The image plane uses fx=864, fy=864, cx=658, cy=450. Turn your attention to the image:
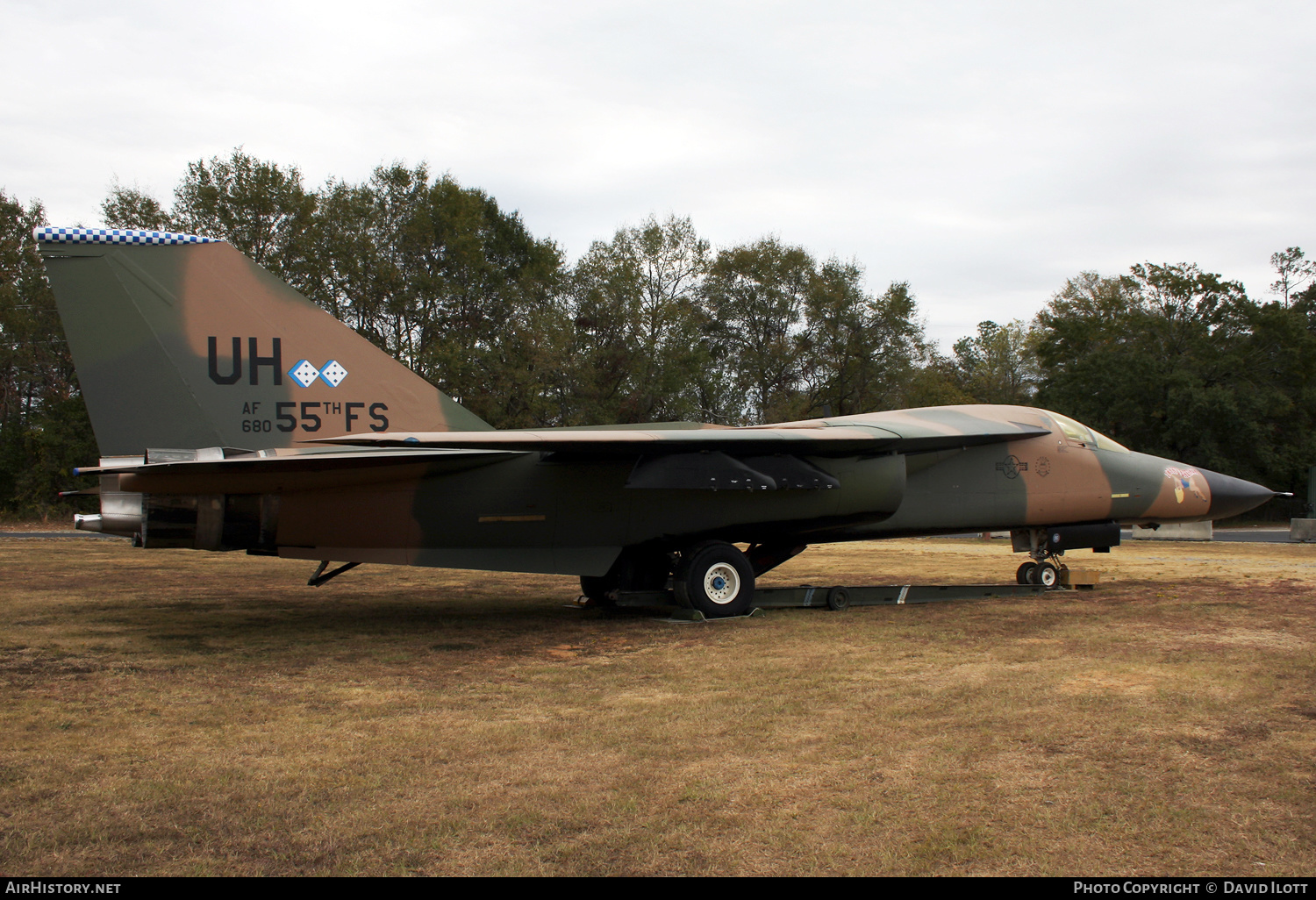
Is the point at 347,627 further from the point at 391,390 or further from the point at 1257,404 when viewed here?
the point at 1257,404

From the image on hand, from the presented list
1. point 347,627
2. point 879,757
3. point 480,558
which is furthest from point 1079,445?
point 347,627

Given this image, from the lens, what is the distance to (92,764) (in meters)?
4.10

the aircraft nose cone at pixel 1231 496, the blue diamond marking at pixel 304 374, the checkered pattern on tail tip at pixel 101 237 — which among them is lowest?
the aircraft nose cone at pixel 1231 496

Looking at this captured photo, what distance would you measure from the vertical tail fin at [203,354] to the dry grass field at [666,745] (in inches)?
80.6

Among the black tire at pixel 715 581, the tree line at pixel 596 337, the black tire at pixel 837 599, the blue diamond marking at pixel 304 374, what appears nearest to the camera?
the blue diamond marking at pixel 304 374

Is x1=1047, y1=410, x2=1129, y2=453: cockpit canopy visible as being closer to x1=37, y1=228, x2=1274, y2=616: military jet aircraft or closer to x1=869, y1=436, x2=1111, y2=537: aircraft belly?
x1=869, y1=436, x2=1111, y2=537: aircraft belly

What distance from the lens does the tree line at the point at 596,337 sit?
34.8 metres

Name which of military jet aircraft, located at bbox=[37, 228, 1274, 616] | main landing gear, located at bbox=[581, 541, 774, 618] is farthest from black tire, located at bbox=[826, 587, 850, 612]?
main landing gear, located at bbox=[581, 541, 774, 618]

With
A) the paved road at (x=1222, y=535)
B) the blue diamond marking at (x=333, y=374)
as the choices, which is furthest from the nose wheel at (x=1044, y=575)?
the paved road at (x=1222, y=535)

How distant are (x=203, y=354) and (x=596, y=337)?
105 ft

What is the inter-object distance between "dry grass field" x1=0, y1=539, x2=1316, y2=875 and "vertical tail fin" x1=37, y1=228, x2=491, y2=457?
2.05m

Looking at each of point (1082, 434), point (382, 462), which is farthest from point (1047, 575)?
point (382, 462)

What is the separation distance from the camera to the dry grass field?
3.11m

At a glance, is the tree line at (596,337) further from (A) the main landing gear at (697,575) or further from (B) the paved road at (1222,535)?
(A) the main landing gear at (697,575)
